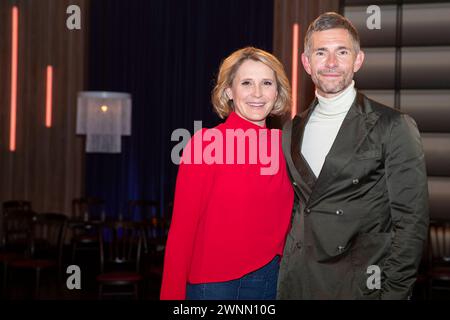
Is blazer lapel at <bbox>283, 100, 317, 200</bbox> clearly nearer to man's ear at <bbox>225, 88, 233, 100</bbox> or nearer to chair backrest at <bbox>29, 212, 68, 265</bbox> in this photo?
man's ear at <bbox>225, 88, 233, 100</bbox>

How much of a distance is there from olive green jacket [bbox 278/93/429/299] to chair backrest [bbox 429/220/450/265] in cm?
362

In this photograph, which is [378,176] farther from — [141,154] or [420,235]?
[141,154]

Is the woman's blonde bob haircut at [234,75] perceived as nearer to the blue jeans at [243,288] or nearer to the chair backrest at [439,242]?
the blue jeans at [243,288]

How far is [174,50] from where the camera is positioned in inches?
302

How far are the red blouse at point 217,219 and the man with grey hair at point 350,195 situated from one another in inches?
4.6

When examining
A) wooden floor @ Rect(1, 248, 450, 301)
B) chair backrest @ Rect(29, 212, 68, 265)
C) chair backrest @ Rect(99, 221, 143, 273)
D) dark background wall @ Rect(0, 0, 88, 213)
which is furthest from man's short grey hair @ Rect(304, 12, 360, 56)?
dark background wall @ Rect(0, 0, 88, 213)

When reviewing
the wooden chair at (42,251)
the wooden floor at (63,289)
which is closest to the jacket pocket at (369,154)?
the wooden floor at (63,289)

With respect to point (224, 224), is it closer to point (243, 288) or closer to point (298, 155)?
point (243, 288)

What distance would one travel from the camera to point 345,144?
74.9 inches

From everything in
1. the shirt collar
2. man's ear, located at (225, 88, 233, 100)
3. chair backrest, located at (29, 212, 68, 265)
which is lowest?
chair backrest, located at (29, 212, 68, 265)

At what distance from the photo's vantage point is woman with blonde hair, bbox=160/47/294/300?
1.89m

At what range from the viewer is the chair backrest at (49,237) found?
19.4 ft

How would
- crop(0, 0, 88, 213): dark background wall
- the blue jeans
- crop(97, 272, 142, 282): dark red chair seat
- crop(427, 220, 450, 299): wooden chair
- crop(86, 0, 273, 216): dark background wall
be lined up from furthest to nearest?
crop(0, 0, 88, 213): dark background wall
crop(86, 0, 273, 216): dark background wall
crop(427, 220, 450, 299): wooden chair
crop(97, 272, 142, 282): dark red chair seat
the blue jeans
